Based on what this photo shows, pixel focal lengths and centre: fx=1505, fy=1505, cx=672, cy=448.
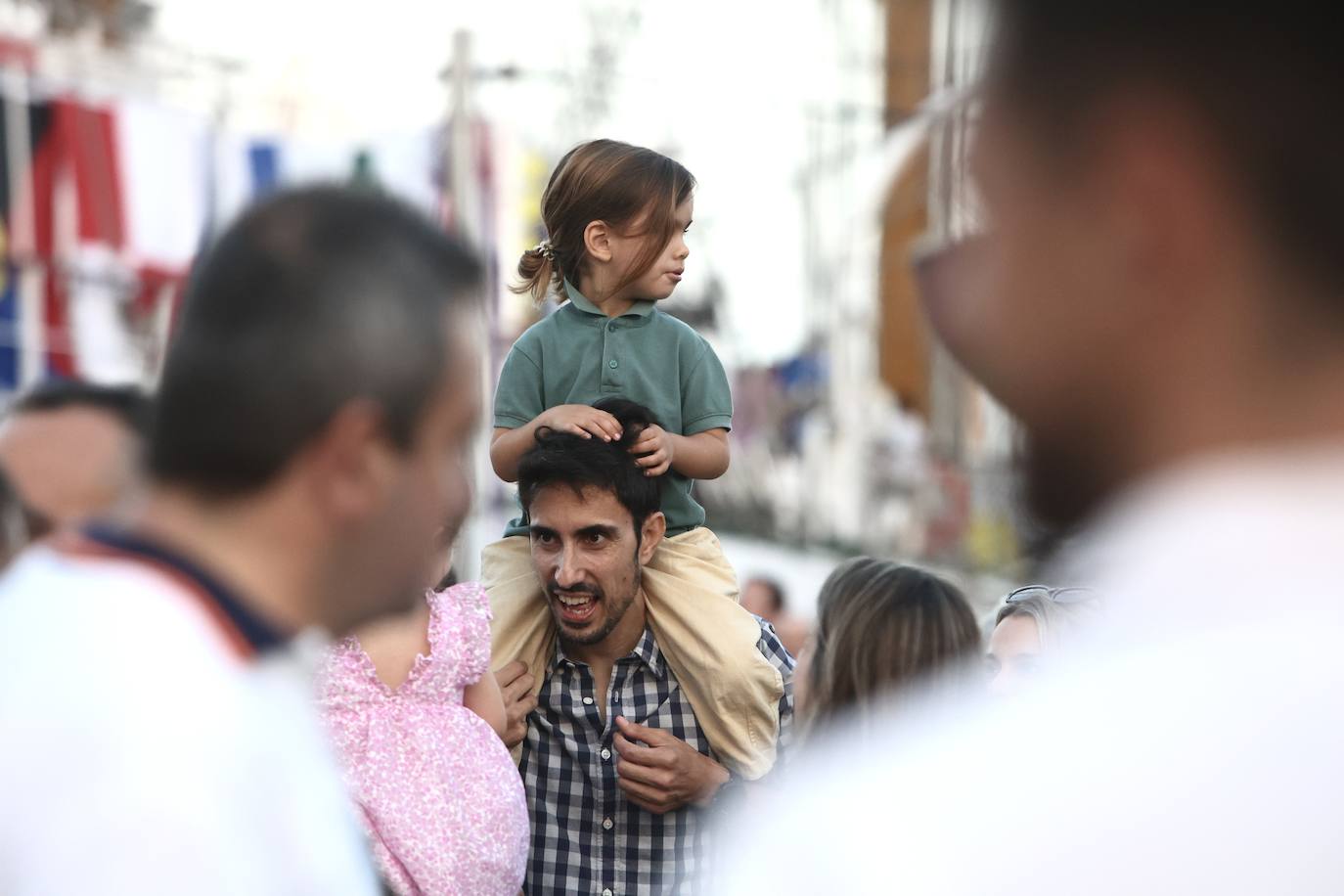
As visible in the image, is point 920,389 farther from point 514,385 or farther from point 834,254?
point 514,385

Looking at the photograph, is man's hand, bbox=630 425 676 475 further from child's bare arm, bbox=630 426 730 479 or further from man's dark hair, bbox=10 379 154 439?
man's dark hair, bbox=10 379 154 439

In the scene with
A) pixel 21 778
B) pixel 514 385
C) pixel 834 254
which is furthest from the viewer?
pixel 834 254

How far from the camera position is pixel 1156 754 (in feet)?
1.96

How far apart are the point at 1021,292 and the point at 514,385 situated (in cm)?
248

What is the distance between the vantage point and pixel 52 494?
3.35m

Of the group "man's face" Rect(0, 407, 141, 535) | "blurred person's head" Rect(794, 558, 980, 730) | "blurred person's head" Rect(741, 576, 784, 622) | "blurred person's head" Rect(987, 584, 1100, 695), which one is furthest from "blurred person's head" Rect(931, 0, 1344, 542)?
"blurred person's head" Rect(741, 576, 784, 622)

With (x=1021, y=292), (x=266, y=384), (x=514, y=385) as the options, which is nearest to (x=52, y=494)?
(x=514, y=385)

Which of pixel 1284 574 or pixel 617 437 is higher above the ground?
pixel 1284 574

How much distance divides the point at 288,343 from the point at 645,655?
7.01ft

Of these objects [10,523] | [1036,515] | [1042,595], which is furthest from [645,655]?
[1036,515]

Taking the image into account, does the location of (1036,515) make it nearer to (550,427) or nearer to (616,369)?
(550,427)

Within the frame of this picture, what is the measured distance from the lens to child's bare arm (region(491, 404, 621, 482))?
289 centimetres

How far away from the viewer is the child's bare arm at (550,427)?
114 inches

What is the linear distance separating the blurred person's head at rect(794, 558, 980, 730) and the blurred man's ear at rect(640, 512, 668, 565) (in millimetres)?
448
